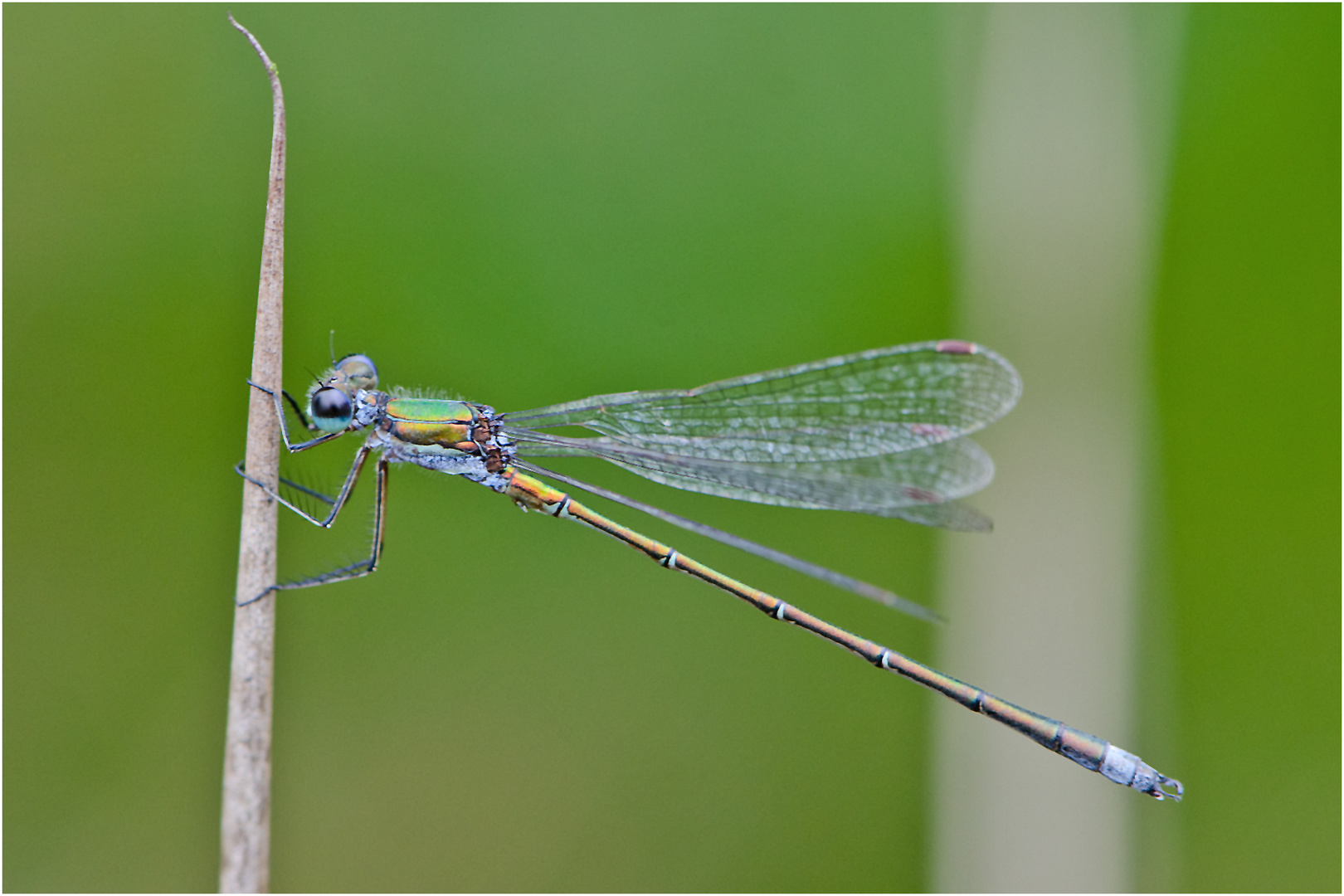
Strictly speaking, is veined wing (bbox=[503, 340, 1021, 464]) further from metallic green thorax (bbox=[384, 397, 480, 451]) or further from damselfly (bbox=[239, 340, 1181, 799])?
metallic green thorax (bbox=[384, 397, 480, 451])

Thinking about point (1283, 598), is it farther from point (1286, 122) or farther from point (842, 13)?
point (842, 13)

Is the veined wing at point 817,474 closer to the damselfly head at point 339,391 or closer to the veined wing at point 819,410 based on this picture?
the veined wing at point 819,410

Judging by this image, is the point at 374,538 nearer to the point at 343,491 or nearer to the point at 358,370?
the point at 343,491

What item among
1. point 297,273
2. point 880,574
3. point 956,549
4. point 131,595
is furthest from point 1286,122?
point 131,595

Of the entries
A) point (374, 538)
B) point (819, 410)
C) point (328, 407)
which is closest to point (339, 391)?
point (328, 407)

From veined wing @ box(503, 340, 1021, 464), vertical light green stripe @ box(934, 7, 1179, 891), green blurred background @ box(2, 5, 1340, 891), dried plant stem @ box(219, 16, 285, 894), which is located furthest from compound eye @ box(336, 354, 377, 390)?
vertical light green stripe @ box(934, 7, 1179, 891)

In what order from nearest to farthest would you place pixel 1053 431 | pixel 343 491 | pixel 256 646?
pixel 256 646 → pixel 343 491 → pixel 1053 431

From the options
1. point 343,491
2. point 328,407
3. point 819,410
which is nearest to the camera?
point 328,407
